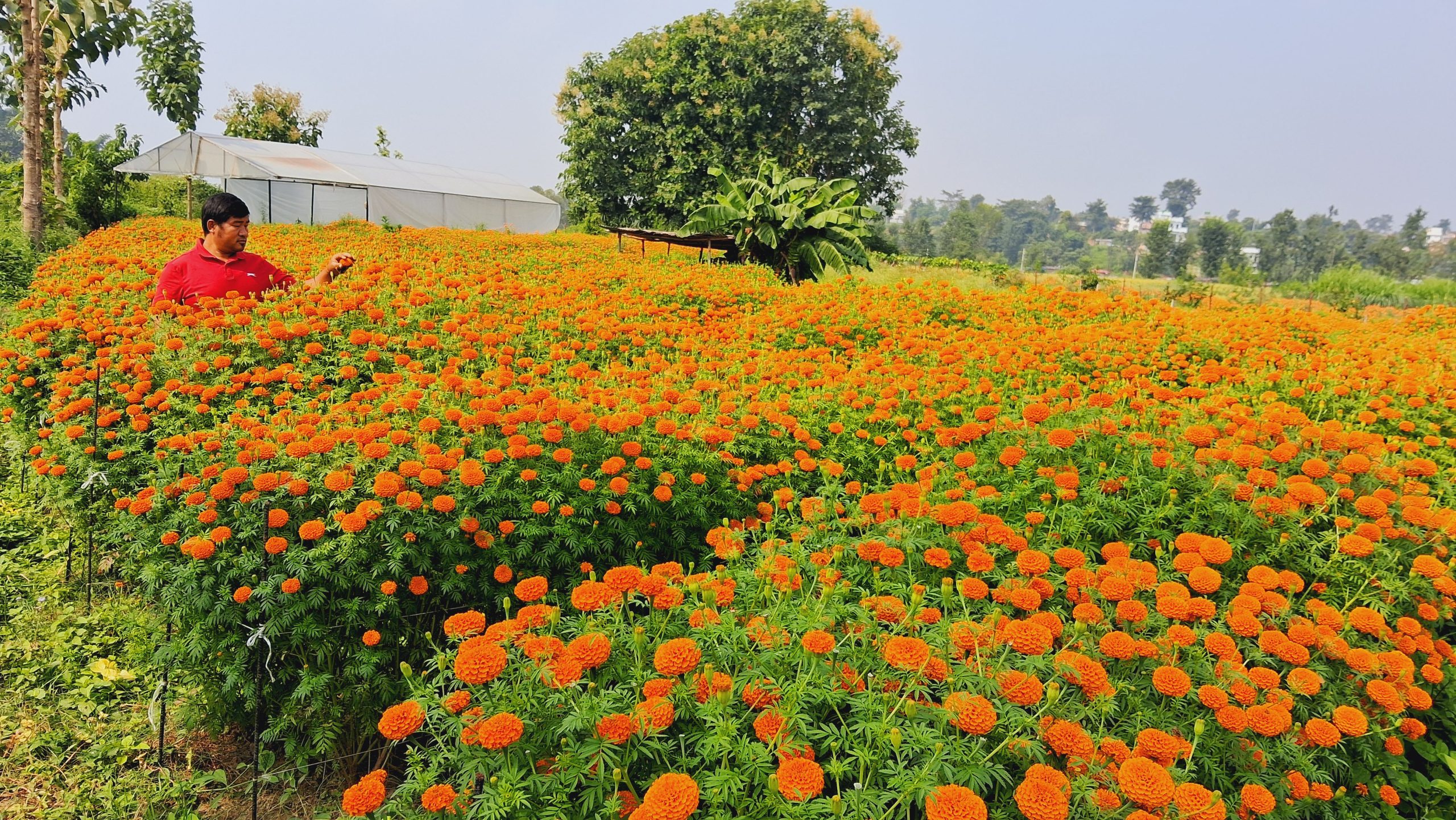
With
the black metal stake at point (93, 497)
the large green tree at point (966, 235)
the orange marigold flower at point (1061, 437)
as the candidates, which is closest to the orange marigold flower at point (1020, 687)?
the orange marigold flower at point (1061, 437)

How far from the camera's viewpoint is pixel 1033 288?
803 centimetres

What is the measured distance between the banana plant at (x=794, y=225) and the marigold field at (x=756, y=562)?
308 inches

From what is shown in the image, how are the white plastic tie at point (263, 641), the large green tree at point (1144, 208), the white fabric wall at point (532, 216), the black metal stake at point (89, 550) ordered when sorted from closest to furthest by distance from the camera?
the white plastic tie at point (263, 641) → the black metal stake at point (89, 550) → the white fabric wall at point (532, 216) → the large green tree at point (1144, 208)

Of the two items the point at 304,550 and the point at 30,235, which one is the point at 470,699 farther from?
the point at 30,235

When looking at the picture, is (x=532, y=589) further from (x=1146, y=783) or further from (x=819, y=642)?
(x=1146, y=783)

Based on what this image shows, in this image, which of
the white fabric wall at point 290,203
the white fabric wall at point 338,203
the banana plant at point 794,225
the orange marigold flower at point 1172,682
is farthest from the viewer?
the white fabric wall at point 338,203

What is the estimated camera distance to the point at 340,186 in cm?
2183

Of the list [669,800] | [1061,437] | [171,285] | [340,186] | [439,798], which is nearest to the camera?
[669,800]

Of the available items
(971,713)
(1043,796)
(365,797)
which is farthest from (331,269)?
(1043,796)

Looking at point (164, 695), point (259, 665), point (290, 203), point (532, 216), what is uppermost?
point (532, 216)

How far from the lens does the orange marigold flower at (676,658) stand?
150 centimetres

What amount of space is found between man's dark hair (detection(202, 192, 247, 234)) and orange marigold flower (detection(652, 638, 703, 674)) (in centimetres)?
394

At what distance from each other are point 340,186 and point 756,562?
77.5ft

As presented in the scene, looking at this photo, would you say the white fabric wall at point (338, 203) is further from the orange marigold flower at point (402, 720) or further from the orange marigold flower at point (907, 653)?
the orange marigold flower at point (907, 653)
